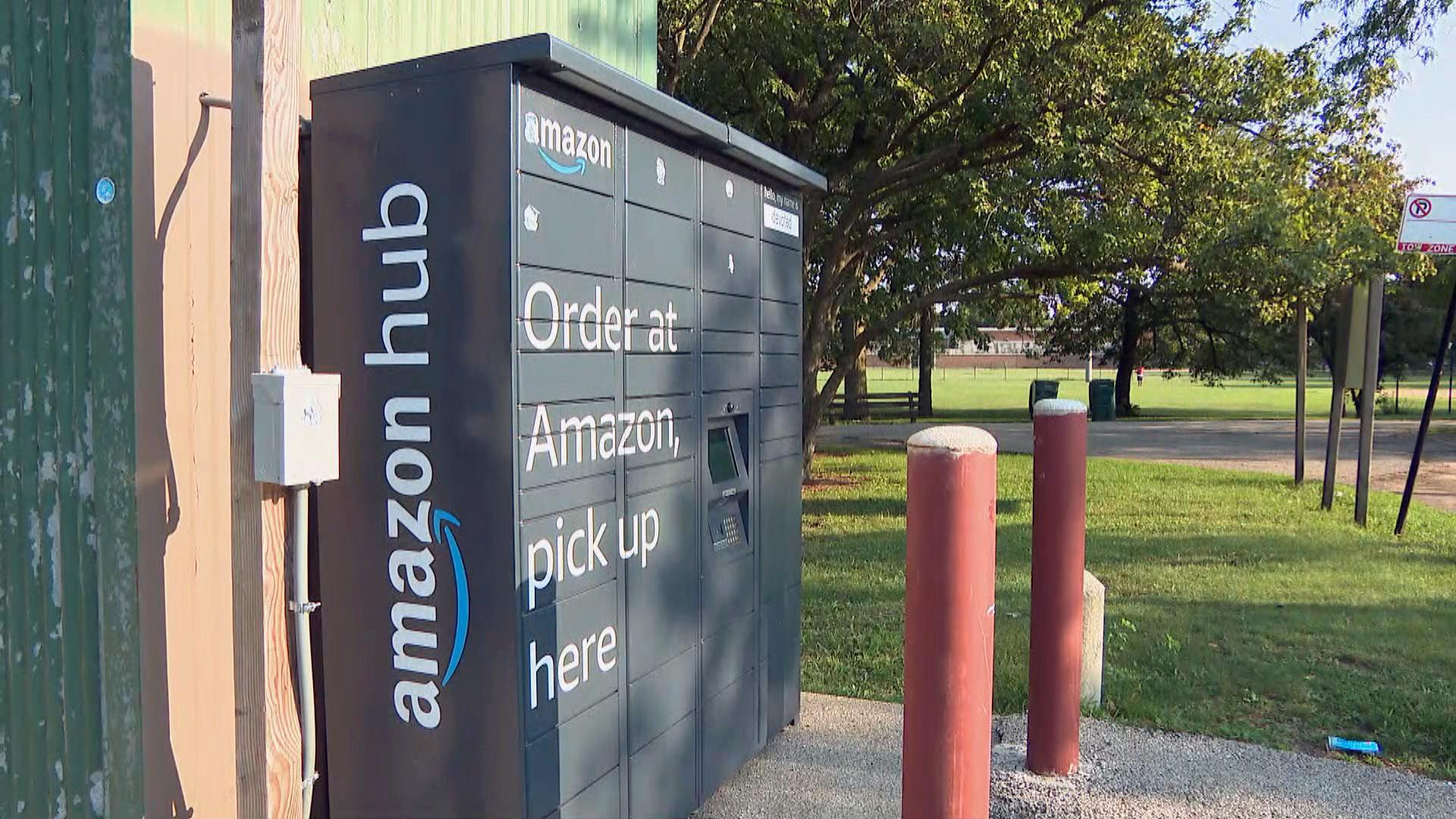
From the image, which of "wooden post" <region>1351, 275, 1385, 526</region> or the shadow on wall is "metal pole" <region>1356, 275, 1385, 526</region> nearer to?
"wooden post" <region>1351, 275, 1385, 526</region>

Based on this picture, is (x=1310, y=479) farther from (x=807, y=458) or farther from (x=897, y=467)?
(x=807, y=458)

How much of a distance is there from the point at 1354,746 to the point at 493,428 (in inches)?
153

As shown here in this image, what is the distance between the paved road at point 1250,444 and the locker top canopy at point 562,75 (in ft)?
37.5

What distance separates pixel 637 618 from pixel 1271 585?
5.84 m

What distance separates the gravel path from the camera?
146 inches

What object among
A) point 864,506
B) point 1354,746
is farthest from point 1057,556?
point 864,506

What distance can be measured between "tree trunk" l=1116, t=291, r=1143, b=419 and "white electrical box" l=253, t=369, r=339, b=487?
3141 cm

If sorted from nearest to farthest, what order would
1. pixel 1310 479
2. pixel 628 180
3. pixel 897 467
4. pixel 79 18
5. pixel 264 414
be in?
1. pixel 264 414
2. pixel 79 18
3. pixel 628 180
4. pixel 1310 479
5. pixel 897 467

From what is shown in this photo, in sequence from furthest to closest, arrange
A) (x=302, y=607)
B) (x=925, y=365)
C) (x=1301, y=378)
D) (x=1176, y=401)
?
(x=1176, y=401)
(x=925, y=365)
(x=1301, y=378)
(x=302, y=607)

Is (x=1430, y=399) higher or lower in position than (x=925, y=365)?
lower

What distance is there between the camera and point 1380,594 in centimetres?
702

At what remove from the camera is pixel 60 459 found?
2.65m

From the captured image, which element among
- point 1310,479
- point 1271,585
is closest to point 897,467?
point 1310,479

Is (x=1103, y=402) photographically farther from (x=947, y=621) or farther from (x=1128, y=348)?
(x=947, y=621)
